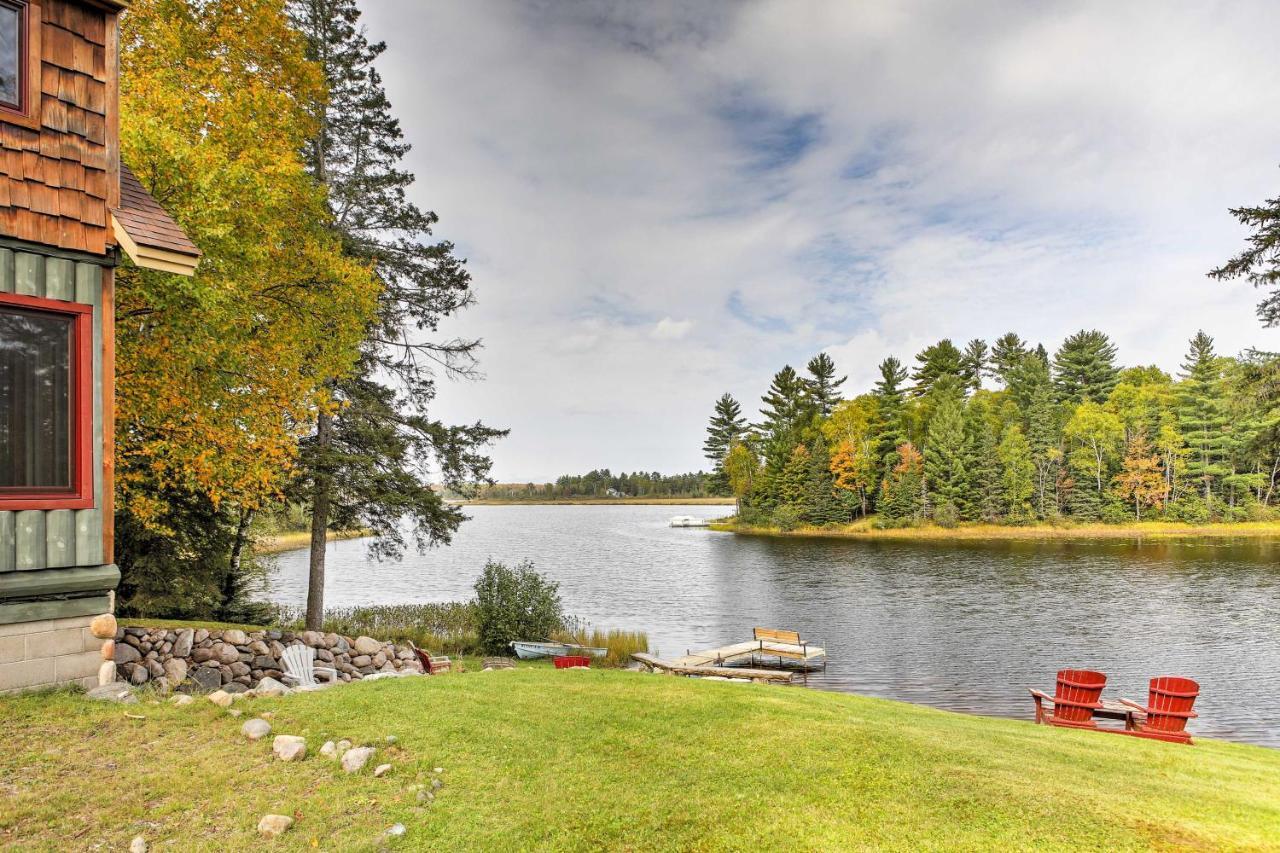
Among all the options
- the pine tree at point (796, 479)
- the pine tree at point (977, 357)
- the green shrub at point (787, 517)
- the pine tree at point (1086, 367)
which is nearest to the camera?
the green shrub at point (787, 517)

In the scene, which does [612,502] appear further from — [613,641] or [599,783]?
[599,783]

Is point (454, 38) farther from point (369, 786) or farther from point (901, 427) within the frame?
point (901, 427)

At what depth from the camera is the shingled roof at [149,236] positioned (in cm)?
654

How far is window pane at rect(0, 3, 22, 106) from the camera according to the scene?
604 centimetres

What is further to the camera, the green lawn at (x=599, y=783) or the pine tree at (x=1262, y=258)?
the pine tree at (x=1262, y=258)

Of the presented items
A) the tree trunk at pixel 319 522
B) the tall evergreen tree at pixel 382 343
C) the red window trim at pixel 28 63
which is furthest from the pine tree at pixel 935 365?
the red window trim at pixel 28 63

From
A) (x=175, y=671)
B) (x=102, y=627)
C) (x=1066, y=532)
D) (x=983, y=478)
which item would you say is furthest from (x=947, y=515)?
(x=102, y=627)

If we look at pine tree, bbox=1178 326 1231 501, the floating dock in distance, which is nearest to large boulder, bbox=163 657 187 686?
the floating dock in distance

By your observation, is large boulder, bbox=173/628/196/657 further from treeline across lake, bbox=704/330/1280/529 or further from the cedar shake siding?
treeline across lake, bbox=704/330/1280/529

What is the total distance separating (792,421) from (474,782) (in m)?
71.9

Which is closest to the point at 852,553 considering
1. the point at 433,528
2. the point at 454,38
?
the point at 433,528

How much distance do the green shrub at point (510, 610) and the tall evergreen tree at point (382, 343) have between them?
2.19 metres

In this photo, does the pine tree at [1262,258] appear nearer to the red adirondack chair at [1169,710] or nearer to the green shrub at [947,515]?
the red adirondack chair at [1169,710]

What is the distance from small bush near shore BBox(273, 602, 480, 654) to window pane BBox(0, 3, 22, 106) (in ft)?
47.5
